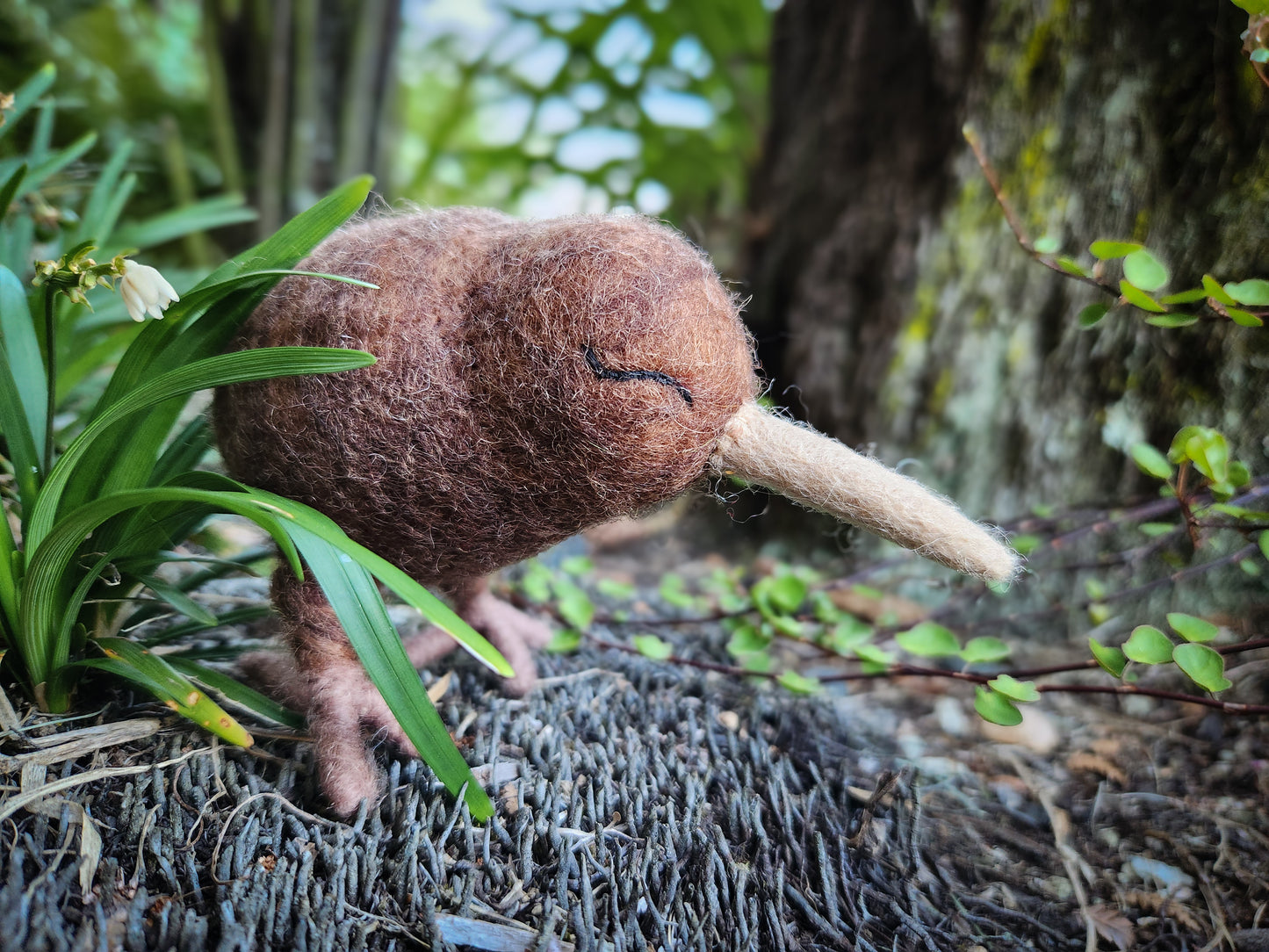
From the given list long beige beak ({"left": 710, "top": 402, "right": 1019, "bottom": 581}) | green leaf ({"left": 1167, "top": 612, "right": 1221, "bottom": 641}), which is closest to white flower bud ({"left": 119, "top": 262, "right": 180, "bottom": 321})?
long beige beak ({"left": 710, "top": 402, "right": 1019, "bottom": 581})

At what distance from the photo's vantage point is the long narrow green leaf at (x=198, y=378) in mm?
599

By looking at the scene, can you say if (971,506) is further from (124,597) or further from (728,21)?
(728,21)

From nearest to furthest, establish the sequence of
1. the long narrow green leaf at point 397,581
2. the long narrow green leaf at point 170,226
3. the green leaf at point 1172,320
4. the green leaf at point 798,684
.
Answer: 1. the long narrow green leaf at point 397,581
2. the green leaf at point 1172,320
3. the green leaf at point 798,684
4. the long narrow green leaf at point 170,226

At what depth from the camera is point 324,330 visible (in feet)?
2.23

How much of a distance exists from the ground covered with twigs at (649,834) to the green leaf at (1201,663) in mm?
255

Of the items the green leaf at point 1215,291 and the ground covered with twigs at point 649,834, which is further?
the green leaf at point 1215,291

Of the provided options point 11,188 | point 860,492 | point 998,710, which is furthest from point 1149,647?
point 11,188

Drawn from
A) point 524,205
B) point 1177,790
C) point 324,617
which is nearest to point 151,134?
point 524,205

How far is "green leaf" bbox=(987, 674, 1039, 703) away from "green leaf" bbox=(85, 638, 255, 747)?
0.74 meters

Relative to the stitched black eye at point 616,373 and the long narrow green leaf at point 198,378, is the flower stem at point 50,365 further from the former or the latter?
the stitched black eye at point 616,373

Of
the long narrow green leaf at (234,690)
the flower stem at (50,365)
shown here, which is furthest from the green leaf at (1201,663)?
the flower stem at (50,365)

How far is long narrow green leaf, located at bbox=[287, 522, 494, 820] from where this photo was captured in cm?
59

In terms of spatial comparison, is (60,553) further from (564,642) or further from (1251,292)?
(1251,292)

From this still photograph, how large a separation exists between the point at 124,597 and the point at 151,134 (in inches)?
82.3
